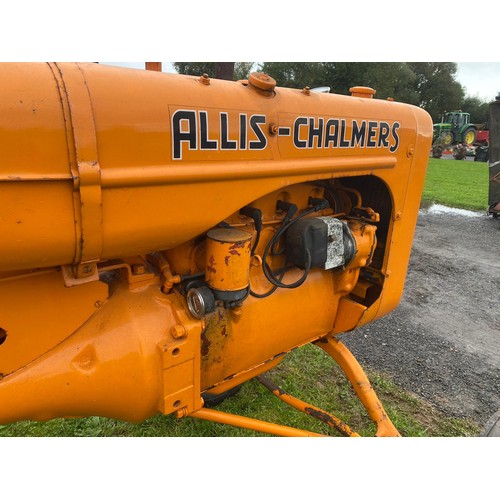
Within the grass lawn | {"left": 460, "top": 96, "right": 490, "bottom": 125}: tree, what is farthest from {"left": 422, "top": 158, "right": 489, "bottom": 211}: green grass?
A: {"left": 460, "top": 96, "right": 490, "bottom": 125}: tree

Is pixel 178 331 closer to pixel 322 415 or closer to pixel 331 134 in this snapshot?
pixel 331 134

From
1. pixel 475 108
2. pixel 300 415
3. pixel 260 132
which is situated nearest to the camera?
pixel 260 132

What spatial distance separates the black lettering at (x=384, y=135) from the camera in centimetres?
187

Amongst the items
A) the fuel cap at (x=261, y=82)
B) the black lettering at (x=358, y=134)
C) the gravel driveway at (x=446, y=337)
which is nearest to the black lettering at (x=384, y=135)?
the black lettering at (x=358, y=134)

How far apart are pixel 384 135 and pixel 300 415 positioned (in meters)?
1.78

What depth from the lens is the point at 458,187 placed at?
1256 cm

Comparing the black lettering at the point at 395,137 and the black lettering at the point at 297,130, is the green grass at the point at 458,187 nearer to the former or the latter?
the black lettering at the point at 395,137

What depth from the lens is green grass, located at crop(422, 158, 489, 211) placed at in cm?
1005

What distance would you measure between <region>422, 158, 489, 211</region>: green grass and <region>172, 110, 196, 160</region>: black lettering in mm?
9765

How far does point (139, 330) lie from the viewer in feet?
4.74

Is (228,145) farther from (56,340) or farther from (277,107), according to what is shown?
(56,340)

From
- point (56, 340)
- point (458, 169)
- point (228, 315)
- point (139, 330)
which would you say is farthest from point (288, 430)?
point (458, 169)

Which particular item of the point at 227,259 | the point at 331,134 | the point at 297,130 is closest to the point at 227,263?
the point at 227,259

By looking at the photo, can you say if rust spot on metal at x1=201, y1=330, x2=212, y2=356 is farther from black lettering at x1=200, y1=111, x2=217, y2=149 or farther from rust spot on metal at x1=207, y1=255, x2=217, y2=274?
black lettering at x1=200, y1=111, x2=217, y2=149
